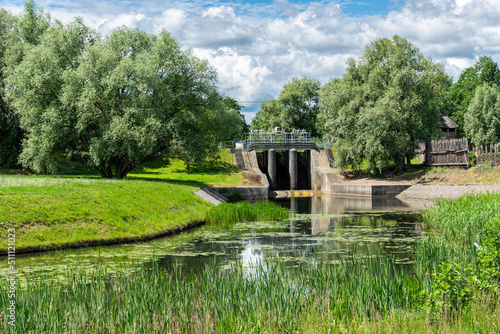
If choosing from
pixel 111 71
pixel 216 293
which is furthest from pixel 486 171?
pixel 216 293

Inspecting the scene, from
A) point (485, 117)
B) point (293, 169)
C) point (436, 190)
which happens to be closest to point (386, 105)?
point (436, 190)

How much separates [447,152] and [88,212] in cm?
3857

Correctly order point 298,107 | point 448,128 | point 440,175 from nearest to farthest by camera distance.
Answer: point 440,175
point 448,128
point 298,107

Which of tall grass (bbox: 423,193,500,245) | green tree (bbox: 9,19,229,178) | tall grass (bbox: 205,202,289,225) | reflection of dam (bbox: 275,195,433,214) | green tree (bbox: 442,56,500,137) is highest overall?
green tree (bbox: 442,56,500,137)

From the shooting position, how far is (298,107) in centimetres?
8362

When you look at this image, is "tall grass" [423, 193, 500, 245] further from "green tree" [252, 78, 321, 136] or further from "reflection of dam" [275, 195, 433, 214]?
"green tree" [252, 78, 321, 136]

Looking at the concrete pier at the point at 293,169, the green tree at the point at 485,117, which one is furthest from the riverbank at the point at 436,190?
the green tree at the point at 485,117

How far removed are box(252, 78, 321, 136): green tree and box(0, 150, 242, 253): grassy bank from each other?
58.2 metres

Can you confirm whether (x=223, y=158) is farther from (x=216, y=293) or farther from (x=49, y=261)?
(x=216, y=293)

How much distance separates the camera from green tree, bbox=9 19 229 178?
100 ft

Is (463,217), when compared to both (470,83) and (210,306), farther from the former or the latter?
(470,83)

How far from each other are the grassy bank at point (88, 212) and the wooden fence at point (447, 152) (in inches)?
1166

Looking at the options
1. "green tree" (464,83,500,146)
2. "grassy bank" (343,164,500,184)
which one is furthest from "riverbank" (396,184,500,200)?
"green tree" (464,83,500,146)

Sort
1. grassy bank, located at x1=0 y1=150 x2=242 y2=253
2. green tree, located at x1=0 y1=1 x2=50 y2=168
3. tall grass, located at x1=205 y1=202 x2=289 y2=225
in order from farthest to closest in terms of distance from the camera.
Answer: green tree, located at x1=0 y1=1 x2=50 y2=168
tall grass, located at x1=205 y1=202 x2=289 y2=225
grassy bank, located at x1=0 y1=150 x2=242 y2=253
